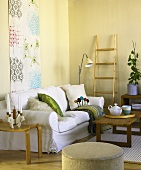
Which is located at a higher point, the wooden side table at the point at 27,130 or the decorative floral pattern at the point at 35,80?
the decorative floral pattern at the point at 35,80

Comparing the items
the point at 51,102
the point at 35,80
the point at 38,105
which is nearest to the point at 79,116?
the point at 51,102

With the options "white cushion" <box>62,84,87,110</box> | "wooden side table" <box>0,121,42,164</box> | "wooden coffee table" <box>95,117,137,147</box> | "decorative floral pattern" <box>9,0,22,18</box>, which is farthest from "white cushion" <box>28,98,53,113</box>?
"decorative floral pattern" <box>9,0,22,18</box>

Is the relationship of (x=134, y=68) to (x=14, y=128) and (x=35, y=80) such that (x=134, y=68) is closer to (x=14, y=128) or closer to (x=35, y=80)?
(x=35, y=80)

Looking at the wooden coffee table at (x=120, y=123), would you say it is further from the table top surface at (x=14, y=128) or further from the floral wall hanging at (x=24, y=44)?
the floral wall hanging at (x=24, y=44)

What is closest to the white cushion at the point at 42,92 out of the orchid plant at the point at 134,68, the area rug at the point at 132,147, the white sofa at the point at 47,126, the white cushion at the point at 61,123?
the white sofa at the point at 47,126

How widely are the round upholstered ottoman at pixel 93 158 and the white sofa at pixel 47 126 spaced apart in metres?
1.27

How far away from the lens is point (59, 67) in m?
6.74

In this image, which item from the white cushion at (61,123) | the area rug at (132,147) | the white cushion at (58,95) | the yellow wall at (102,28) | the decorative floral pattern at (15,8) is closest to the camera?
the area rug at (132,147)

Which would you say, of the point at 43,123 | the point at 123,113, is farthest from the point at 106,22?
the point at 43,123

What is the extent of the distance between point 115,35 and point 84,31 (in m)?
0.75

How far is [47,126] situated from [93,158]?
157cm

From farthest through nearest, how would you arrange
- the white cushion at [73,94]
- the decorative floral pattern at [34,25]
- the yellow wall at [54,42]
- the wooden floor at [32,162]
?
the yellow wall at [54,42], the white cushion at [73,94], the decorative floral pattern at [34,25], the wooden floor at [32,162]

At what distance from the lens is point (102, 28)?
6836 millimetres

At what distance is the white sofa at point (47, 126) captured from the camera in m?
4.29
